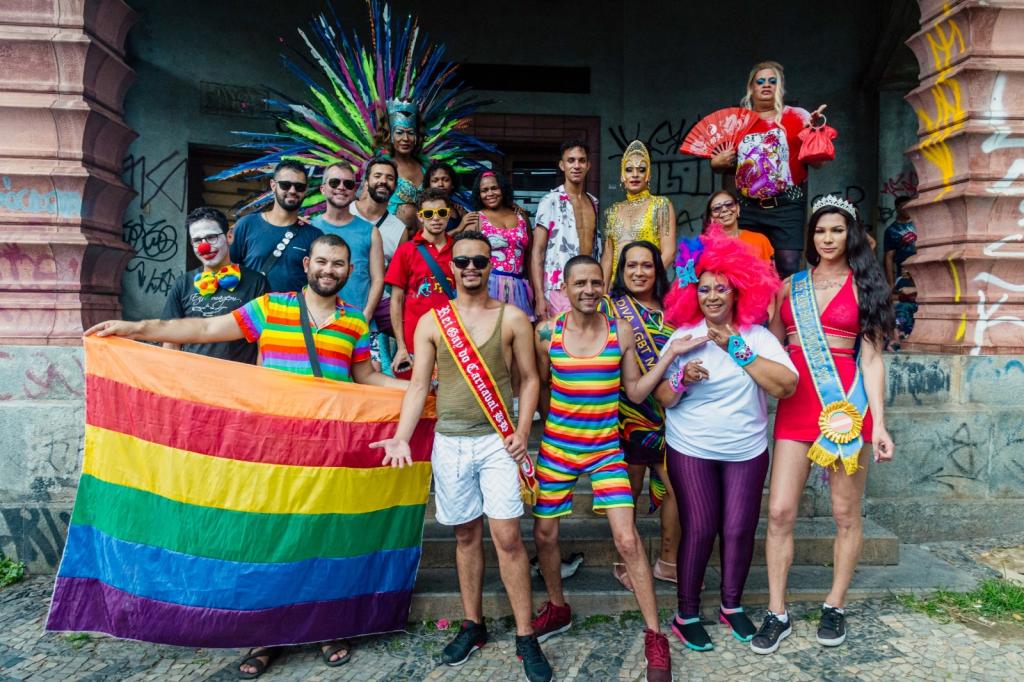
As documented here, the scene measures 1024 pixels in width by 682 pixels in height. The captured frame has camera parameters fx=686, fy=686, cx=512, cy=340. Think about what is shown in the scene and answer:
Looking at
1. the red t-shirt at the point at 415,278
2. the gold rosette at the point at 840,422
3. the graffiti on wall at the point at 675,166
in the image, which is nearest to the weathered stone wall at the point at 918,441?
the gold rosette at the point at 840,422

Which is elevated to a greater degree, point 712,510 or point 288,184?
point 288,184

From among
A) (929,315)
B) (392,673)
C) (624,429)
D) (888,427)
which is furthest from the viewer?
(929,315)

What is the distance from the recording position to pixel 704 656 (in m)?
3.58

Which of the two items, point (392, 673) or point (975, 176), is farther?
point (975, 176)

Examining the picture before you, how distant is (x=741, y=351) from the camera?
135 inches

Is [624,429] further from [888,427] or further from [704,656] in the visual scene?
[888,427]

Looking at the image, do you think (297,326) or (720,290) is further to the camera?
(297,326)

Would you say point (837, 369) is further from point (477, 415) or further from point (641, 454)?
point (477, 415)

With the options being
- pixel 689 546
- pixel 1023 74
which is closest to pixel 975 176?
pixel 1023 74

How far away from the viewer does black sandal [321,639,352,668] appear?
356cm

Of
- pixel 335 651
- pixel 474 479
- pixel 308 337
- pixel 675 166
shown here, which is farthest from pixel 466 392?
pixel 675 166

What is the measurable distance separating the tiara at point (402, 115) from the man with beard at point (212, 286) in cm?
231

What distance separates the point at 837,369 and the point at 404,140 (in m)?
3.89

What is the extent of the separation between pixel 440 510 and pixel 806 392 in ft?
6.67
